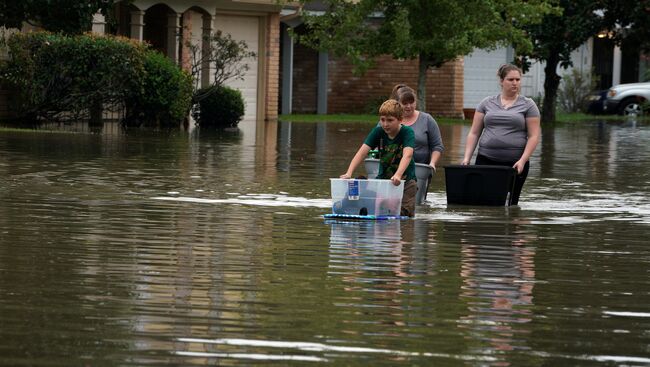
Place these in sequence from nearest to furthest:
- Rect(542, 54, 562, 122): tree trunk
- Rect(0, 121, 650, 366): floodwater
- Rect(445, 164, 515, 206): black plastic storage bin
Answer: Rect(0, 121, 650, 366): floodwater → Rect(445, 164, 515, 206): black plastic storage bin → Rect(542, 54, 562, 122): tree trunk

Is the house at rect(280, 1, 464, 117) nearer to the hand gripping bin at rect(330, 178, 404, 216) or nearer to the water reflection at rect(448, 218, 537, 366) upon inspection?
the hand gripping bin at rect(330, 178, 404, 216)

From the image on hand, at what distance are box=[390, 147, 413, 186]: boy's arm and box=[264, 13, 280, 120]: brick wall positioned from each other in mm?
30513

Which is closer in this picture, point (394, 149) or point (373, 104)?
point (394, 149)

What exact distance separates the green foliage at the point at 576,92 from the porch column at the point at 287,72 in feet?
39.9

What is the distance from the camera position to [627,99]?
55812mm

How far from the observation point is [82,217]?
1297 centimetres

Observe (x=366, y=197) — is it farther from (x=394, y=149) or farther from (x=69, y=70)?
(x=69, y=70)

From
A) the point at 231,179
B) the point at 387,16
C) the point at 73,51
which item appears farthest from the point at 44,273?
the point at 387,16

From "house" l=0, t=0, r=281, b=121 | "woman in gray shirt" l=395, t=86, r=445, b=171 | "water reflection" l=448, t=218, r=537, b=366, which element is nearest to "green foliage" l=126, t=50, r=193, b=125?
"house" l=0, t=0, r=281, b=121

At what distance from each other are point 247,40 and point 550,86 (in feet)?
31.8

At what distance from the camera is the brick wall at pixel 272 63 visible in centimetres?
4403

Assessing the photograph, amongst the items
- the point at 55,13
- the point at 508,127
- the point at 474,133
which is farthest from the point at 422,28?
the point at 508,127

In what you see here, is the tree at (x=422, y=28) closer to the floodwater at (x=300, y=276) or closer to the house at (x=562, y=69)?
the house at (x=562, y=69)

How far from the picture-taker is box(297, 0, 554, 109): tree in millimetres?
38125
